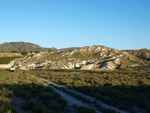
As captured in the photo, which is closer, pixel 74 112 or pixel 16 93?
pixel 74 112

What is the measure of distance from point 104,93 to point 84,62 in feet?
224

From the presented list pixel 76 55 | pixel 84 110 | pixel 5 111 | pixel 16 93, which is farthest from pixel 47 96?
pixel 76 55

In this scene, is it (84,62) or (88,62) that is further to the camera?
(88,62)

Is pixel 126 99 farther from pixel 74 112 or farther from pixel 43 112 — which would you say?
pixel 43 112

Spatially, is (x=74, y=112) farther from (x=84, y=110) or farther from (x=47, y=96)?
(x=47, y=96)

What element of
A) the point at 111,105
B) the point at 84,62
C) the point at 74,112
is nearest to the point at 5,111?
the point at 74,112

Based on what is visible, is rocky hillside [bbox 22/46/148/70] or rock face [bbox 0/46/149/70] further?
rocky hillside [bbox 22/46/148/70]

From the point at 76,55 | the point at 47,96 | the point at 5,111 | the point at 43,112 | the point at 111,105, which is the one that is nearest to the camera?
the point at 5,111

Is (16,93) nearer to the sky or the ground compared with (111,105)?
nearer to the sky

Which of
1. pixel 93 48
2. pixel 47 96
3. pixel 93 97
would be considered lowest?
pixel 93 97

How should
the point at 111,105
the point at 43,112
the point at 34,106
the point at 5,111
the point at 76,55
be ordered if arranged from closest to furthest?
1. the point at 5,111
2. the point at 43,112
3. the point at 34,106
4. the point at 111,105
5. the point at 76,55

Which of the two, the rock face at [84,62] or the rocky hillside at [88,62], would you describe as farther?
the rocky hillside at [88,62]

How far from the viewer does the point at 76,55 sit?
110 meters

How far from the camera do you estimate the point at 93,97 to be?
16.9 m
